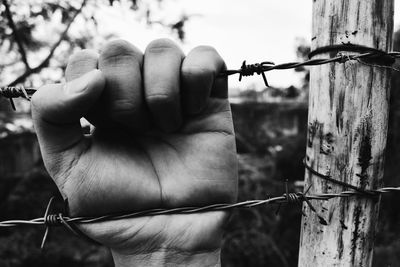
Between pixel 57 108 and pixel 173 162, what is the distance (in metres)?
0.38

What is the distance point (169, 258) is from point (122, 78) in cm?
Answer: 55

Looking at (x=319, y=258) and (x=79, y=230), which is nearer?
(x=79, y=230)

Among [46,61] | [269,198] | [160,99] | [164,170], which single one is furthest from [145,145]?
[46,61]

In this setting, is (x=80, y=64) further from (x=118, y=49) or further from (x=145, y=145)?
(x=145, y=145)

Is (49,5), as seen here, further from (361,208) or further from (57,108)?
(361,208)

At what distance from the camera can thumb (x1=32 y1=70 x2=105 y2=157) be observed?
2.84 ft

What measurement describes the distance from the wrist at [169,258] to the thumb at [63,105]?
1.38ft

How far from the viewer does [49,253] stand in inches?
164

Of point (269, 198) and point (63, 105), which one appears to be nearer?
point (63, 105)

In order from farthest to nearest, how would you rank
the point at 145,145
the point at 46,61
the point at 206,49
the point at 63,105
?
the point at 46,61
the point at 145,145
the point at 206,49
the point at 63,105

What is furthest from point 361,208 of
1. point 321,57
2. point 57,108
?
point 57,108

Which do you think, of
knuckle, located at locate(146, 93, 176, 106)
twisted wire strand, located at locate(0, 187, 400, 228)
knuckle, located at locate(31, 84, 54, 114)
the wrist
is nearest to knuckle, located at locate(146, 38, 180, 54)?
knuckle, located at locate(146, 93, 176, 106)

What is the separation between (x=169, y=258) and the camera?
1.01 metres

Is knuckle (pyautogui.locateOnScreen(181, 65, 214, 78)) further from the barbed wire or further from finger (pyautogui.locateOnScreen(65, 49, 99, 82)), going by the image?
finger (pyautogui.locateOnScreen(65, 49, 99, 82))
